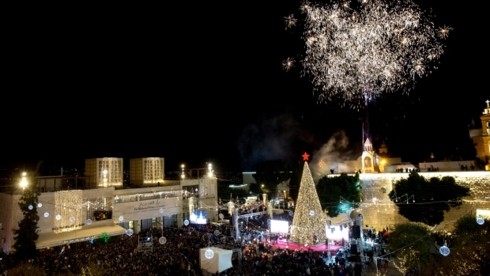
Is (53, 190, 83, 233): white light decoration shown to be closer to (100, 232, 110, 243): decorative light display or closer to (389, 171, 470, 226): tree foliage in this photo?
(100, 232, 110, 243): decorative light display

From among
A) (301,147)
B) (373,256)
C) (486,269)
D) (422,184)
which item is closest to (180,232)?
(373,256)

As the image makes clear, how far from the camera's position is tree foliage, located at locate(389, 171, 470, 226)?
23500 mm

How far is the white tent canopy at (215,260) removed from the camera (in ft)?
57.3

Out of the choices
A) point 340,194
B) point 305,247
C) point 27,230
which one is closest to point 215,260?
point 305,247

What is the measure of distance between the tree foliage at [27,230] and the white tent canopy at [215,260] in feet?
31.6

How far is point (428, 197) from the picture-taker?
23.9m

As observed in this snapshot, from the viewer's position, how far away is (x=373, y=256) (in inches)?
787

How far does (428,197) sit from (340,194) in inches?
237

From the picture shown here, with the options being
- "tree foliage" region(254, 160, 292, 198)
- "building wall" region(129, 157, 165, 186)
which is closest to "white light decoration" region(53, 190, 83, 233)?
"building wall" region(129, 157, 165, 186)

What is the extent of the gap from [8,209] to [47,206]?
2.17 metres

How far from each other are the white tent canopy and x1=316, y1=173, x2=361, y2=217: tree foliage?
1188 centimetres

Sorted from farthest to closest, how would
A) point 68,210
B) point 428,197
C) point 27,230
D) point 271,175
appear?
point 271,175 → point 68,210 → point 428,197 → point 27,230

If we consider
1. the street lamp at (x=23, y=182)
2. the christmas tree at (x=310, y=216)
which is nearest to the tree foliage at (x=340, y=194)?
the christmas tree at (x=310, y=216)

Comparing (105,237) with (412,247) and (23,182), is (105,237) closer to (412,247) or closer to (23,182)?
(23,182)
